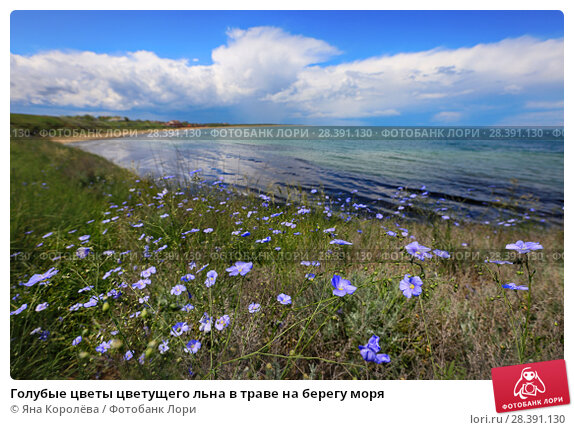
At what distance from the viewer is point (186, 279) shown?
5.57 ft

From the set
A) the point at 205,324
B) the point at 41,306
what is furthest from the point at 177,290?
the point at 41,306

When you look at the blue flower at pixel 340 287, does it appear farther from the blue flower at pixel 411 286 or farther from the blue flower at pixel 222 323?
the blue flower at pixel 222 323

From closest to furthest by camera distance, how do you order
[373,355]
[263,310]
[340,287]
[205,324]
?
1. [373,355]
2. [340,287]
3. [205,324]
4. [263,310]

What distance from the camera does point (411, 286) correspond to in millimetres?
1296

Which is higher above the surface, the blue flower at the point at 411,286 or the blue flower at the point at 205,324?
the blue flower at the point at 411,286

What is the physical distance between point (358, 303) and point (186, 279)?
1.26 metres

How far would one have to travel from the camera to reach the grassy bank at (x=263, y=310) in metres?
1.40

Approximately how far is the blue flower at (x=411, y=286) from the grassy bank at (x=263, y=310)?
2 cm

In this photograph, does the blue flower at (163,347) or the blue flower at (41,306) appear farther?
the blue flower at (41,306)
